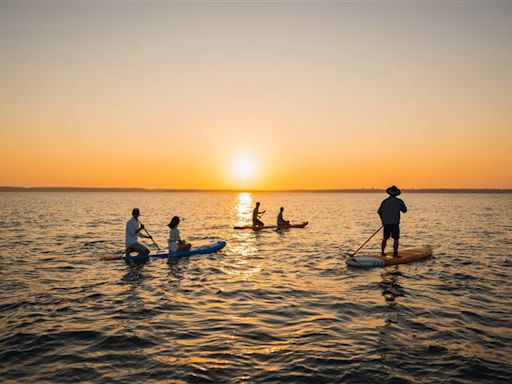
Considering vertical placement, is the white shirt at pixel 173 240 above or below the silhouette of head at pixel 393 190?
below

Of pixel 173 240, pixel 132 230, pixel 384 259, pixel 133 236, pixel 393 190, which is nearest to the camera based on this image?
pixel 393 190

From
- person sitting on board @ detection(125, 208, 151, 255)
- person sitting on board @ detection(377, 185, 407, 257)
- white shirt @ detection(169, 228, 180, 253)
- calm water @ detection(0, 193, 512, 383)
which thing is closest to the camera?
calm water @ detection(0, 193, 512, 383)

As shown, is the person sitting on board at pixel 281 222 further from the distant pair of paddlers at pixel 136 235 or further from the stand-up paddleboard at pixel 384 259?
the distant pair of paddlers at pixel 136 235

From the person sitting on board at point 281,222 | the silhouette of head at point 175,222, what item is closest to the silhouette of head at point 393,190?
the silhouette of head at point 175,222

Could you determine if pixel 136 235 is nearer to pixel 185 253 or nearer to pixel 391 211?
pixel 185 253

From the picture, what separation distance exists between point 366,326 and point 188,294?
5.73m

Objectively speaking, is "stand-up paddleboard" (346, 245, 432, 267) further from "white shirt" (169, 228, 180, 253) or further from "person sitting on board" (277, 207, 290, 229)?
"person sitting on board" (277, 207, 290, 229)

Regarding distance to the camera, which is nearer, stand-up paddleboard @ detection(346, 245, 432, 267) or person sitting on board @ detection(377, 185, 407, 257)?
stand-up paddleboard @ detection(346, 245, 432, 267)

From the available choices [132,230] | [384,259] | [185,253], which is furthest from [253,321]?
[185,253]

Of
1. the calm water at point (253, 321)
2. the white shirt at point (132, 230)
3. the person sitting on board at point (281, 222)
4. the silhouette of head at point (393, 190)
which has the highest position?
the silhouette of head at point (393, 190)

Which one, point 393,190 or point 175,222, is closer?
point 393,190

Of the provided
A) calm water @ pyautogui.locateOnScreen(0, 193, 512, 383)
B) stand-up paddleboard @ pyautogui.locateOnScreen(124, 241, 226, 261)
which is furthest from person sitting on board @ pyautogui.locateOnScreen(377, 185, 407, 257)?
stand-up paddleboard @ pyautogui.locateOnScreen(124, 241, 226, 261)

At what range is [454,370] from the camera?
7129 mm

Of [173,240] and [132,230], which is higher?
[132,230]
